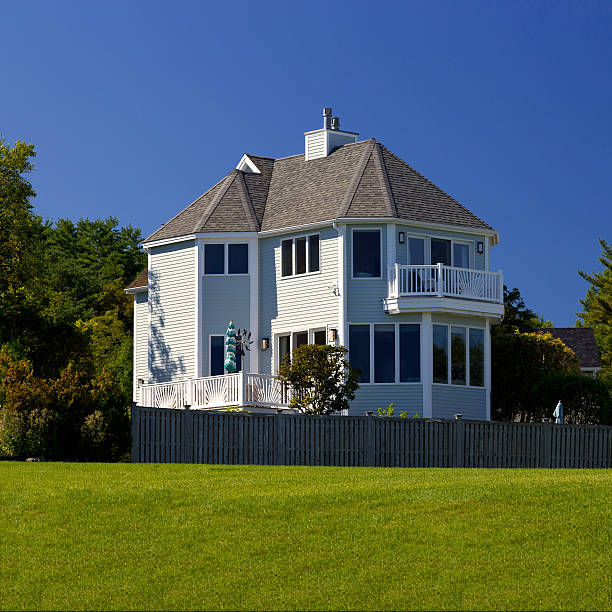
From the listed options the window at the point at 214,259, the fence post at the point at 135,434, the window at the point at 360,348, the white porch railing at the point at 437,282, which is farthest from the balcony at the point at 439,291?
the fence post at the point at 135,434

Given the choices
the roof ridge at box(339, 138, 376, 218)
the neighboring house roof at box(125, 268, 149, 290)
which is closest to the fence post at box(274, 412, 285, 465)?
the roof ridge at box(339, 138, 376, 218)

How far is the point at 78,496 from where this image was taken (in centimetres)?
1675

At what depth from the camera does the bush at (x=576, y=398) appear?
3441 centimetres

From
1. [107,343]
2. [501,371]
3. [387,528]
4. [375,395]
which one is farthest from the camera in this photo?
[107,343]

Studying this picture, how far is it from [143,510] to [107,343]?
36.9 meters

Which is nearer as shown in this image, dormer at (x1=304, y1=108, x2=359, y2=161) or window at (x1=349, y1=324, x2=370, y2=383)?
window at (x1=349, y1=324, x2=370, y2=383)

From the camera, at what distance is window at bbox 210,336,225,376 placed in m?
35.7

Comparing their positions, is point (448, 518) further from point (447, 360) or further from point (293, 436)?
point (447, 360)

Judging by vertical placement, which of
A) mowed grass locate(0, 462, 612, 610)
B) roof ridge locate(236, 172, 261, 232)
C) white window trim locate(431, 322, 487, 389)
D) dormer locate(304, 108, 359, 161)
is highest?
dormer locate(304, 108, 359, 161)

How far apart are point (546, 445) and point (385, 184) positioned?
1197 cm

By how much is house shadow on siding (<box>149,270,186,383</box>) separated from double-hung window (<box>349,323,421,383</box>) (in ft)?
20.6

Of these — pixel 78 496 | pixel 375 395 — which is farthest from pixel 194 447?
pixel 375 395

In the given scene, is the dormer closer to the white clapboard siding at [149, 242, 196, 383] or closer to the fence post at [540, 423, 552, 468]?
the white clapboard siding at [149, 242, 196, 383]

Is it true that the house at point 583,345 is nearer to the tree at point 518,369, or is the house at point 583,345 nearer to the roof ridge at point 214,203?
the tree at point 518,369
